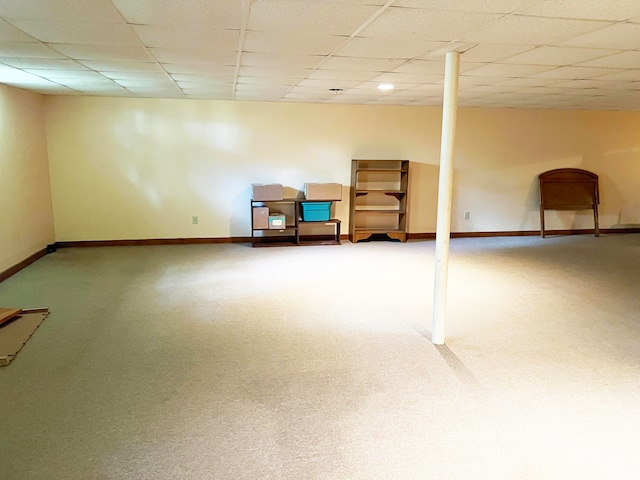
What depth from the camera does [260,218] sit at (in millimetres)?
6441

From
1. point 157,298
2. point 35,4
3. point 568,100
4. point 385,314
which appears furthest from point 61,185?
point 568,100

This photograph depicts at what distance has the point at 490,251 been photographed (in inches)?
255

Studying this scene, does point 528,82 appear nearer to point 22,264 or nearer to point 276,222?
point 276,222

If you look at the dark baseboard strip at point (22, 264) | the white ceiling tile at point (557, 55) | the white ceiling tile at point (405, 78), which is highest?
the white ceiling tile at point (405, 78)

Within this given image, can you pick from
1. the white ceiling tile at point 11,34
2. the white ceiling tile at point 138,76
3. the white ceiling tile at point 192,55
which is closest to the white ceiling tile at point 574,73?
the white ceiling tile at point 192,55

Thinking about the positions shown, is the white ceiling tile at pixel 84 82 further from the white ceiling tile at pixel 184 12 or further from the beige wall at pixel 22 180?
the white ceiling tile at pixel 184 12

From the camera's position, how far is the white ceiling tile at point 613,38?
8.71 feet

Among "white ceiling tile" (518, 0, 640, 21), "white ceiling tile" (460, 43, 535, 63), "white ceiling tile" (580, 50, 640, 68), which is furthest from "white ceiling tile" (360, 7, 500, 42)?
"white ceiling tile" (580, 50, 640, 68)

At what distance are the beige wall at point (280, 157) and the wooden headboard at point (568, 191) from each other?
0.54 feet

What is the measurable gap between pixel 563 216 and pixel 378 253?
3904mm

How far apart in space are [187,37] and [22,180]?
12.0ft

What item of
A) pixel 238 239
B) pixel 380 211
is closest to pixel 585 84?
pixel 380 211

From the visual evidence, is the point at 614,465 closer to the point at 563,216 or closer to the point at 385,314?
the point at 385,314

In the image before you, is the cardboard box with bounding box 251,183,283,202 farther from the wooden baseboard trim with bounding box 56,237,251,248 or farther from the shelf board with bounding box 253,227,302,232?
the wooden baseboard trim with bounding box 56,237,251,248
